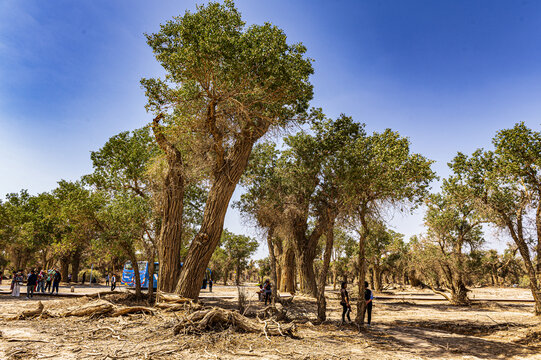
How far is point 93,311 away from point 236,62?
27.5ft

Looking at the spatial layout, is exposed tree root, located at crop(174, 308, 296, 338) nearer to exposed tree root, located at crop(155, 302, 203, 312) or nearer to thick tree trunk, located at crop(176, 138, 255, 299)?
exposed tree root, located at crop(155, 302, 203, 312)

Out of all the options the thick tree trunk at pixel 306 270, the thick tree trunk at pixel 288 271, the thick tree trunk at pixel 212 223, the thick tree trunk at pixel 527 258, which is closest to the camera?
the thick tree trunk at pixel 212 223

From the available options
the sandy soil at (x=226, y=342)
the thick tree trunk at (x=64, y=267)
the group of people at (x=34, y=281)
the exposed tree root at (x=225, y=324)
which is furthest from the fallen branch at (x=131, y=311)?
the thick tree trunk at (x=64, y=267)

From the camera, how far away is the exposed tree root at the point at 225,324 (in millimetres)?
7539

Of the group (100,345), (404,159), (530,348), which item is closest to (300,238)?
(404,159)

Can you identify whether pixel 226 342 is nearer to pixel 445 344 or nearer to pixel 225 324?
pixel 225 324

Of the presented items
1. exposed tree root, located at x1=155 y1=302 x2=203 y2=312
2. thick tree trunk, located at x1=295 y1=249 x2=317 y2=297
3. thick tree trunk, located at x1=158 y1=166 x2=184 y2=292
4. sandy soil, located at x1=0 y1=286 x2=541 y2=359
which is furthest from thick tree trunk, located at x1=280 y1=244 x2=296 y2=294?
exposed tree root, located at x1=155 y1=302 x2=203 y2=312

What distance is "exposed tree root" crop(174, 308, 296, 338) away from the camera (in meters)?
7.54

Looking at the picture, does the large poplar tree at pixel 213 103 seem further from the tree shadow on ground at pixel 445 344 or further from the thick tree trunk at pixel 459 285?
the thick tree trunk at pixel 459 285

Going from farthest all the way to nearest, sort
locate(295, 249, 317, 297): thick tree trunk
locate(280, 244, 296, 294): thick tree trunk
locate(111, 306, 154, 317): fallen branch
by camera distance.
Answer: locate(280, 244, 296, 294): thick tree trunk < locate(295, 249, 317, 297): thick tree trunk < locate(111, 306, 154, 317): fallen branch

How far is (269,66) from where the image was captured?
938 centimetres

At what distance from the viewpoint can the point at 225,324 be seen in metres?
7.90

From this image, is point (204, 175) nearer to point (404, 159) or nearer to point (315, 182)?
point (315, 182)

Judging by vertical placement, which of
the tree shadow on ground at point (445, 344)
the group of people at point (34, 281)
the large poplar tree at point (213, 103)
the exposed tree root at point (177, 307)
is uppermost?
the large poplar tree at point (213, 103)
